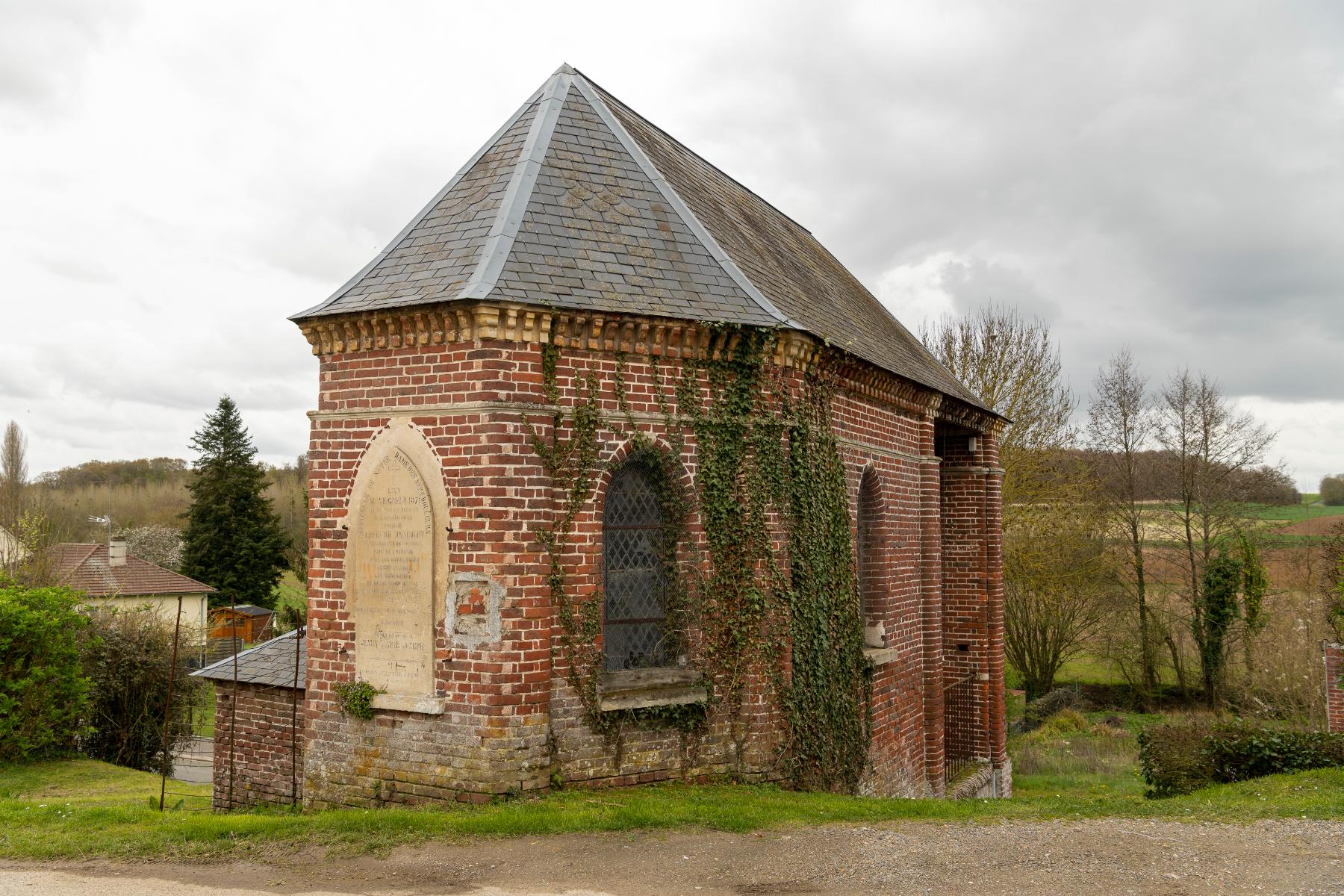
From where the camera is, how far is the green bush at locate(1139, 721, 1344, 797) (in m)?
11.8

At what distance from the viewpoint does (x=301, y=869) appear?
6.70 m

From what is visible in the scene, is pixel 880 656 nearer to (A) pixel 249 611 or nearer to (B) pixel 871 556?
(B) pixel 871 556

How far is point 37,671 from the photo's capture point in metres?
14.7

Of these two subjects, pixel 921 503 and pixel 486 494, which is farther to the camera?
pixel 921 503

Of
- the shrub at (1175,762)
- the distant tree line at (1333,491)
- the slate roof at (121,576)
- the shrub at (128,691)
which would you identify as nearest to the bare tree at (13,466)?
the slate roof at (121,576)

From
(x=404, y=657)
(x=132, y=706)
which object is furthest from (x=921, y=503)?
(x=132, y=706)

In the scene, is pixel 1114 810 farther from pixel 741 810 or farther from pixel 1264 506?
pixel 1264 506

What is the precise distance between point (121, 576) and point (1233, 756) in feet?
112

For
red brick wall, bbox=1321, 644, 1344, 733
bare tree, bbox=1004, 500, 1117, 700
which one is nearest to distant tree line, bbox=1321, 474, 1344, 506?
bare tree, bbox=1004, 500, 1117, 700

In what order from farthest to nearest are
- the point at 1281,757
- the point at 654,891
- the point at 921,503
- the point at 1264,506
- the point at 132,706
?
the point at 1264,506, the point at 132,706, the point at 921,503, the point at 1281,757, the point at 654,891

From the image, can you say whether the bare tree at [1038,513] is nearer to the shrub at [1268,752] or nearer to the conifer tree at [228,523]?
the shrub at [1268,752]

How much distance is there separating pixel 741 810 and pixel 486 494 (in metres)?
3.40

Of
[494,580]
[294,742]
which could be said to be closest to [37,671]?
[294,742]

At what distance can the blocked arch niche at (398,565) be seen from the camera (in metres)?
8.23
